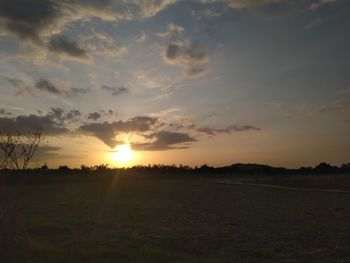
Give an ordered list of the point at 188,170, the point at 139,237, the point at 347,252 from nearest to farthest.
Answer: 1. the point at 347,252
2. the point at 139,237
3. the point at 188,170

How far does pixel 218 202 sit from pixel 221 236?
1408 cm

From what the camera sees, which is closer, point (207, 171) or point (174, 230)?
point (174, 230)

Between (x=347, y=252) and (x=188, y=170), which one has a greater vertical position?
(x=188, y=170)

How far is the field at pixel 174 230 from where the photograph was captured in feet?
45.0

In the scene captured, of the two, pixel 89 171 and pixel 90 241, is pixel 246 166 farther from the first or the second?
pixel 90 241

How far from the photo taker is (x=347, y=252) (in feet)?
46.4

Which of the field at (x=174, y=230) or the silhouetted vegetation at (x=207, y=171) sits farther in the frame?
the silhouetted vegetation at (x=207, y=171)

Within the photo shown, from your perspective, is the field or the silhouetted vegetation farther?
the silhouetted vegetation

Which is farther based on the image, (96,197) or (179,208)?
(96,197)

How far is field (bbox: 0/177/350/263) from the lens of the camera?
13727mm

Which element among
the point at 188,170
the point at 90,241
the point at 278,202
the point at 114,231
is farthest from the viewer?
the point at 188,170

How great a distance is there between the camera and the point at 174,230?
1908 centimetres

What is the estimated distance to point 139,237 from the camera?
17.3 m

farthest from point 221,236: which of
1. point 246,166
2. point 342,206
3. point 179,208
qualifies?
point 246,166
